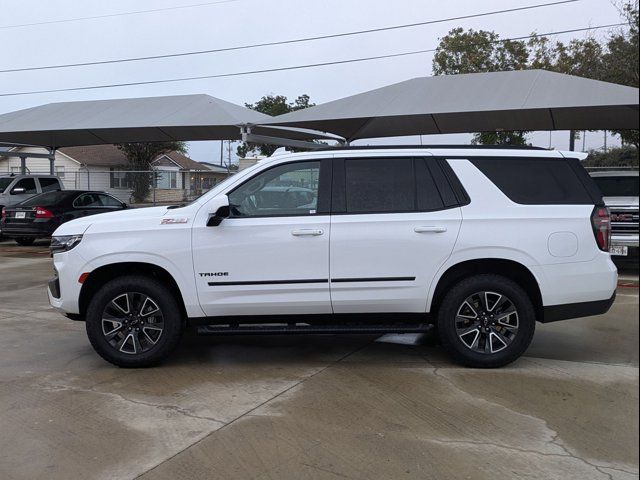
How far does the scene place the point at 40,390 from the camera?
201 inches

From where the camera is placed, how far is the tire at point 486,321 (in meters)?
5.38

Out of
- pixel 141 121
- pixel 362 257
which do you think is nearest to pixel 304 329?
pixel 362 257

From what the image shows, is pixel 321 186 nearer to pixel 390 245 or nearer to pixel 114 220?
pixel 390 245

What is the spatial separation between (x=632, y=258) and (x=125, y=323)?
4.75 m

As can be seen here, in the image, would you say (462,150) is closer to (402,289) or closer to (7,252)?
(402,289)

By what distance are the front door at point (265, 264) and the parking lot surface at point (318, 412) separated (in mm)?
677

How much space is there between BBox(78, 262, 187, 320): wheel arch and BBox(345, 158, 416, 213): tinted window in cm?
180

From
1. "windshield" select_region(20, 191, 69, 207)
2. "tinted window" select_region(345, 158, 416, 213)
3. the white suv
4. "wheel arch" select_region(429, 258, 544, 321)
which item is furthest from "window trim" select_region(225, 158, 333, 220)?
"windshield" select_region(20, 191, 69, 207)

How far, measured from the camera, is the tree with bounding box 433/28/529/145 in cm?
2850

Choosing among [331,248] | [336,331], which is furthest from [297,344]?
[331,248]

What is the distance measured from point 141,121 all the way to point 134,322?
1315 centimetres

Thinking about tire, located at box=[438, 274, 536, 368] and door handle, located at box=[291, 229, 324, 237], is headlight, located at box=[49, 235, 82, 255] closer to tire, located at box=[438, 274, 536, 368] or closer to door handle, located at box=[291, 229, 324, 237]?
door handle, located at box=[291, 229, 324, 237]

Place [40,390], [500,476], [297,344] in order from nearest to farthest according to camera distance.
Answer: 1. [500,476]
2. [40,390]
3. [297,344]

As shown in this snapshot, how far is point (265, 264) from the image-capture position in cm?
536
